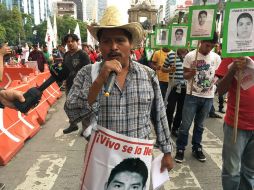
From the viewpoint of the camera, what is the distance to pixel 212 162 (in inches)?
201

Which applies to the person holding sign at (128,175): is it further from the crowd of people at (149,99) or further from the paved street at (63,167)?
the paved street at (63,167)

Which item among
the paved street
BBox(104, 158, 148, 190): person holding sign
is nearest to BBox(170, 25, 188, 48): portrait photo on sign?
the paved street

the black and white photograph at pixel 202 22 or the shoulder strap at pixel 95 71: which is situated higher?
the black and white photograph at pixel 202 22

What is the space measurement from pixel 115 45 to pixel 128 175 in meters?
0.86

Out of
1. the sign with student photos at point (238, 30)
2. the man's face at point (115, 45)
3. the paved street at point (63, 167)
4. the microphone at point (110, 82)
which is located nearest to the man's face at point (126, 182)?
the microphone at point (110, 82)

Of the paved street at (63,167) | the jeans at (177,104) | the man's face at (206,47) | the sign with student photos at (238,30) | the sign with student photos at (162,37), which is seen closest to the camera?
the sign with student photos at (238,30)

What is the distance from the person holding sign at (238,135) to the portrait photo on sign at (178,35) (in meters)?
3.50

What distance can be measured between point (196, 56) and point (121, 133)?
109 inches

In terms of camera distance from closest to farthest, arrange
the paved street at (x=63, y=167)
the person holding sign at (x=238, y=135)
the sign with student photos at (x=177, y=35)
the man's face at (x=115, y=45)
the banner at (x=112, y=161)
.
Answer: the banner at (x=112, y=161) < the man's face at (x=115, y=45) < the person holding sign at (x=238, y=135) < the paved street at (x=63, y=167) < the sign with student photos at (x=177, y=35)

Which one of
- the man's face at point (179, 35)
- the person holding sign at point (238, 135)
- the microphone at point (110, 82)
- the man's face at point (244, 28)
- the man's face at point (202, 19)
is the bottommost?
the person holding sign at point (238, 135)

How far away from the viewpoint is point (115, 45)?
7.32 feet

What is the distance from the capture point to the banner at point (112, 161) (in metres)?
2.12

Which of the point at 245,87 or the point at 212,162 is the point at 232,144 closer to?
the point at 245,87

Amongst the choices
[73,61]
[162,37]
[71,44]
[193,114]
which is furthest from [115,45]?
[162,37]
